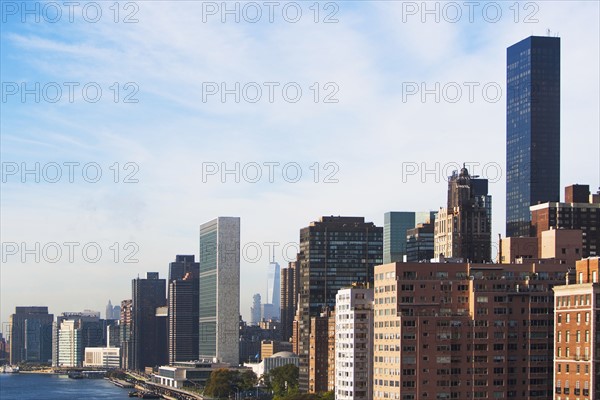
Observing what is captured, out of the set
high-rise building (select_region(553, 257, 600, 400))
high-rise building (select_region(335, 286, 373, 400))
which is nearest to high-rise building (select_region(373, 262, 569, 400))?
high-rise building (select_region(335, 286, 373, 400))

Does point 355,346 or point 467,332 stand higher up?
point 467,332

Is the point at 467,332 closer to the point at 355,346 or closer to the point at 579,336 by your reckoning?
the point at 355,346

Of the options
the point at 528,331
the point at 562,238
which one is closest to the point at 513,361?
the point at 528,331

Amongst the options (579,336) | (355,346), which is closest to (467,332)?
(355,346)

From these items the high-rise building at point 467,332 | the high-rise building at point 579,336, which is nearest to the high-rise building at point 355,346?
the high-rise building at point 467,332

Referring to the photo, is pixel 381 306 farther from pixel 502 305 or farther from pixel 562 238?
pixel 562 238

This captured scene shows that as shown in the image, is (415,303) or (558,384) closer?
(558,384)

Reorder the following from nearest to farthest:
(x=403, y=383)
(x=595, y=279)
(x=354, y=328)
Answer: (x=595, y=279) → (x=403, y=383) → (x=354, y=328)

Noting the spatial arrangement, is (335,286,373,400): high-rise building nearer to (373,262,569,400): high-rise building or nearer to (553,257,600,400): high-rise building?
(373,262,569,400): high-rise building
